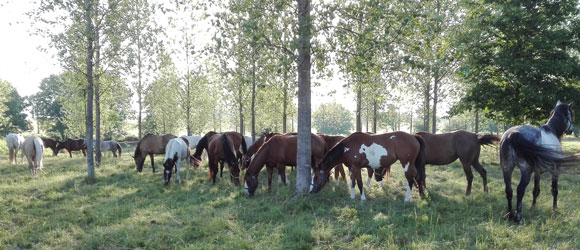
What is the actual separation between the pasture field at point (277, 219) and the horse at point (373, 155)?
0.55 meters

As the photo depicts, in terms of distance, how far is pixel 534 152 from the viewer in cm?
626

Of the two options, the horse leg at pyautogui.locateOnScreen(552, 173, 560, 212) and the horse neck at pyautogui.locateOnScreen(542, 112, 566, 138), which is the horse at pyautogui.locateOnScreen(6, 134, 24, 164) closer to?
the horse leg at pyautogui.locateOnScreen(552, 173, 560, 212)

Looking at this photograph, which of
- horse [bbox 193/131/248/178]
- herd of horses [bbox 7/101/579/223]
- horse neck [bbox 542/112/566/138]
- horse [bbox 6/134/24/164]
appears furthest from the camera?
horse [bbox 6/134/24/164]

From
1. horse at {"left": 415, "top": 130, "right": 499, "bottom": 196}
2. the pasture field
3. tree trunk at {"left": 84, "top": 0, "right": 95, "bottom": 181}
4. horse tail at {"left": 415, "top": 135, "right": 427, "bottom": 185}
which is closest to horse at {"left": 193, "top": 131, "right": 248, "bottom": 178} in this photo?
the pasture field

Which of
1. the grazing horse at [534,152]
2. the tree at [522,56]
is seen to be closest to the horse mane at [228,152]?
the grazing horse at [534,152]

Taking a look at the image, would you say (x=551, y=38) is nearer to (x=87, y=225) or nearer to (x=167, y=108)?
(x=87, y=225)

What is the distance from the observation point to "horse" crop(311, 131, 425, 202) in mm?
8297

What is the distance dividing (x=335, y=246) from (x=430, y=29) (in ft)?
16.9

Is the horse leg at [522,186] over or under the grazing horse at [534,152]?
under

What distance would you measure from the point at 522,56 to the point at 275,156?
12464 mm

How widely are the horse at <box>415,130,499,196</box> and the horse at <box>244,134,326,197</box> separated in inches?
139

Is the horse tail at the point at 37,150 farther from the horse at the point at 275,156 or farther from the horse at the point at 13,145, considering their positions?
the horse at the point at 275,156

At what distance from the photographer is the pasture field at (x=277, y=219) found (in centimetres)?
536

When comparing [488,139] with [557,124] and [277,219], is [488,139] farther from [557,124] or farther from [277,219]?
[277,219]
